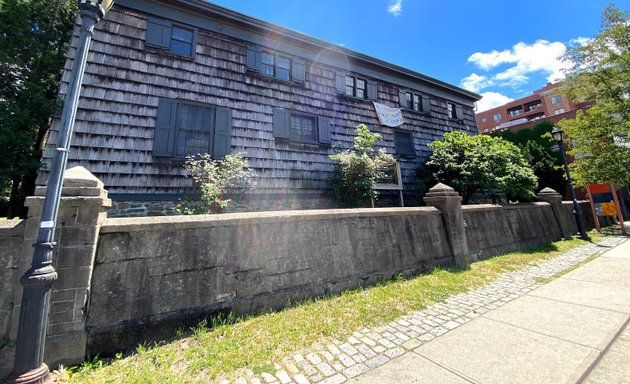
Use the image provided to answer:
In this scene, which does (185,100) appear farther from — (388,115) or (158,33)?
(388,115)

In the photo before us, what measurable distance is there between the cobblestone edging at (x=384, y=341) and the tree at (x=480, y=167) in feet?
20.8

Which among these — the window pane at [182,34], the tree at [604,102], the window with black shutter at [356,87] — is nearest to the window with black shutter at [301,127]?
the window with black shutter at [356,87]

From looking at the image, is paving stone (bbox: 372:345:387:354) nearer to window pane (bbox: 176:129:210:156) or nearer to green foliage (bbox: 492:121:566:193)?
window pane (bbox: 176:129:210:156)

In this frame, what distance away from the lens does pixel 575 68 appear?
14.8 meters

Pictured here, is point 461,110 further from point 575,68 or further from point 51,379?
point 51,379

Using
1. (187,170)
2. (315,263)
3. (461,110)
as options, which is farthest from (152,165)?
(461,110)

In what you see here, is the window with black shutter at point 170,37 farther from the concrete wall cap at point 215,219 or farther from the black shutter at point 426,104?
the black shutter at point 426,104

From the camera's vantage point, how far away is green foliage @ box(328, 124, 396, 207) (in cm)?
909

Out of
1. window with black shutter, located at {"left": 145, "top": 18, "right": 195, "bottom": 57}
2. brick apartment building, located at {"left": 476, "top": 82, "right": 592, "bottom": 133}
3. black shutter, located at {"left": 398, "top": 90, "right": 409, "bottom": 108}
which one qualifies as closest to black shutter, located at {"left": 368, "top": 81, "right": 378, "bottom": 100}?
black shutter, located at {"left": 398, "top": 90, "right": 409, "bottom": 108}

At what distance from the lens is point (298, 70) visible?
33.6ft

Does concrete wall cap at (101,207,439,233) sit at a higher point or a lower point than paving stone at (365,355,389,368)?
higher

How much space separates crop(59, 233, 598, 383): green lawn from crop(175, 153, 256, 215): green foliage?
398 cm

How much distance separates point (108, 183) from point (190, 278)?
5301 millimetres

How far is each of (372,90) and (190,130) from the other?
8.44 metres
